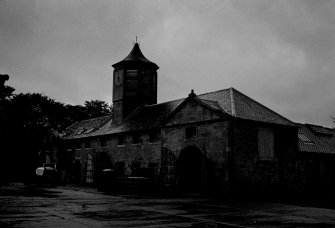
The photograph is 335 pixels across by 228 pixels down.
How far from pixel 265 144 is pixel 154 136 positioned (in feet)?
32.1

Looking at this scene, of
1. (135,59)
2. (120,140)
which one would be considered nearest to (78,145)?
(120,140)

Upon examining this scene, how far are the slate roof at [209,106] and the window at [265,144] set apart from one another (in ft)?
2.65

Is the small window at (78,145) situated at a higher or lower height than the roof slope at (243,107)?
lower

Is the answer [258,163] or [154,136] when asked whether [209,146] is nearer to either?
[258,163]

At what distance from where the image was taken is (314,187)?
100 ft

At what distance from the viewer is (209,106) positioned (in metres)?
25.8

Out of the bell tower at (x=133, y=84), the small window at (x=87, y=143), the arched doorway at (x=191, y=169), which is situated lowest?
the arched doorway at (x=191, y=169)

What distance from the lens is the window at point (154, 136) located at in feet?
102

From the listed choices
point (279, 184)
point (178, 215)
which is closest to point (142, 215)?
point (178, 215)

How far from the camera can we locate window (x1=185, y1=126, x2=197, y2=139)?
27.0 metres

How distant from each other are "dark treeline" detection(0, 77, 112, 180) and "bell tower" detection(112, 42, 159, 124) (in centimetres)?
1208

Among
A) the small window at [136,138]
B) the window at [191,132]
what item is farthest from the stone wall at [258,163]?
the small window at [136,138]

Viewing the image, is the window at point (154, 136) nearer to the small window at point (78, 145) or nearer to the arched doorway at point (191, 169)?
the arched doorway at point (191, 169)

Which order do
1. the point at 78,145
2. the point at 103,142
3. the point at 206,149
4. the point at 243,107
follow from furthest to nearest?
the point at 78,145, the point at 103,142, the point at 243,107, the point at 206,149
